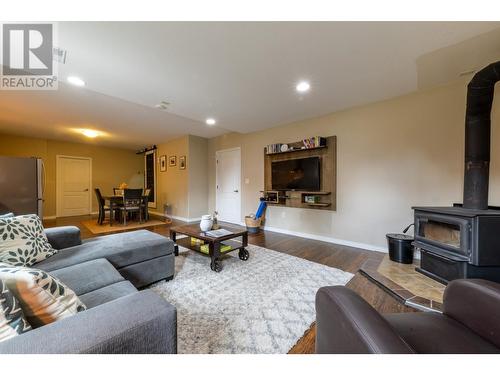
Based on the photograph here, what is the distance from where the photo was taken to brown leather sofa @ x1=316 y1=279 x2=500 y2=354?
68 cm

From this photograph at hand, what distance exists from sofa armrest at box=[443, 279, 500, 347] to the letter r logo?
124 inches

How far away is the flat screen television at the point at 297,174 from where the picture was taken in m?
3.71

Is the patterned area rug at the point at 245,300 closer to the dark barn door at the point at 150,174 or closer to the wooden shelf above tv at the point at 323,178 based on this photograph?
the wooden shelf above tv at the point at 323,178

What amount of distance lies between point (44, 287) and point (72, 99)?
11.5 ft

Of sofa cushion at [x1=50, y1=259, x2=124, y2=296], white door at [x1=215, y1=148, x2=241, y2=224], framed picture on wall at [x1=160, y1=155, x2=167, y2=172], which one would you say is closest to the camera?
sofa cushion at [x1=50, y1=259, x2=124, y2=296]

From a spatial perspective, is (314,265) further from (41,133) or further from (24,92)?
(41,133)

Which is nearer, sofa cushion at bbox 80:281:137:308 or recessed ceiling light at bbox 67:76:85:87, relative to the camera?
sofa cushion at bbox 80:281:137:308

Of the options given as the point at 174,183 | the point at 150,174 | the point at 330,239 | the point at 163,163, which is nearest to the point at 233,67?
the point at 330,239

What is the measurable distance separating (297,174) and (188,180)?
2953 millimetres

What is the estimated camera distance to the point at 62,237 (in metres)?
1.93

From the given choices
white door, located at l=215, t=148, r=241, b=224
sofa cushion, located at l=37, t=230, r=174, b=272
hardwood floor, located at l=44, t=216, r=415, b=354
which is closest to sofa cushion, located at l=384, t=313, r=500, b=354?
hardwood floor, located at l=44, t=216, r=415, b=354

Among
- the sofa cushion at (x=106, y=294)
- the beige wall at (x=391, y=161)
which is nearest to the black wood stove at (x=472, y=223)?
the beige wall at (x=391, y=161)

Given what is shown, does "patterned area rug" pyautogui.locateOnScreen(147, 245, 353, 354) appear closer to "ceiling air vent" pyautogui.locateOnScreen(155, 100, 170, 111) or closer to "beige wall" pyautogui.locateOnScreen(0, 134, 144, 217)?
"ceiling air vent" pyautogui.locateOnScreen(155, 100, 170, 111)
